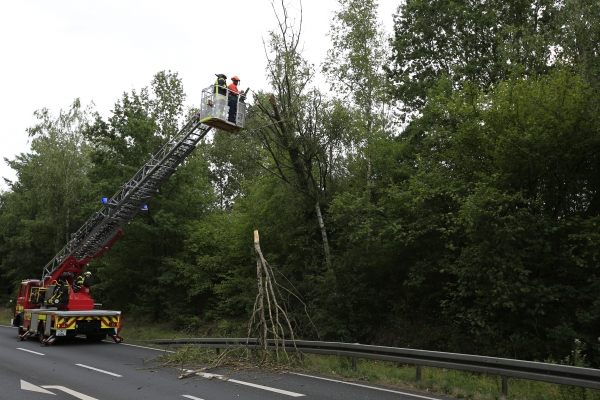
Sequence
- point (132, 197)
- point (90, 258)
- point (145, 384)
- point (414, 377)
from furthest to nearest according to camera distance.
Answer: point (90, 258) < point (132, 197) < point (414, 377) < point (145, 384)

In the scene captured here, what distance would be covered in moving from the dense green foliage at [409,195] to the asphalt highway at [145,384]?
439 cm

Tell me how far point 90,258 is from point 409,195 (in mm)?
12250

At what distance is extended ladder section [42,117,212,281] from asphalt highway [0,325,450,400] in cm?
538

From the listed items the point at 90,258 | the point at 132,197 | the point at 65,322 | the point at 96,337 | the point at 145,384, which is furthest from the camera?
the point at 90,258

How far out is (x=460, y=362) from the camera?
27.3 ft

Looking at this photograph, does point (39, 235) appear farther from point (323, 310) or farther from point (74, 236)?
point (323, 310)

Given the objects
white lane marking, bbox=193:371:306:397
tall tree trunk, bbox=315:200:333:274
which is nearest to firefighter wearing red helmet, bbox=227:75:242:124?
tall tree trunk, bbox=315:200:333:274

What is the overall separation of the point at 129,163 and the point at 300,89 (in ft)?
35.3

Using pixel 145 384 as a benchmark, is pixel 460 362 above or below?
above

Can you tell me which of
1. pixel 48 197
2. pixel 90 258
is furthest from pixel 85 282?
pixel 48 197

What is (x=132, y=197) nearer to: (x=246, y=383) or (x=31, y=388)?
(x=31, y=388)

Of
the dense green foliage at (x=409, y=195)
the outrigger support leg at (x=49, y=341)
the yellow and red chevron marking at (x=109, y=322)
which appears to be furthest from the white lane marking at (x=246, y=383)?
the outrigger support leg at (x=49, y=341)

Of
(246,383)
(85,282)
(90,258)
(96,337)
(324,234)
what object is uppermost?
(324,234)

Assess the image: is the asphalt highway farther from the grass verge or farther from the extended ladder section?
the extended ladder section
